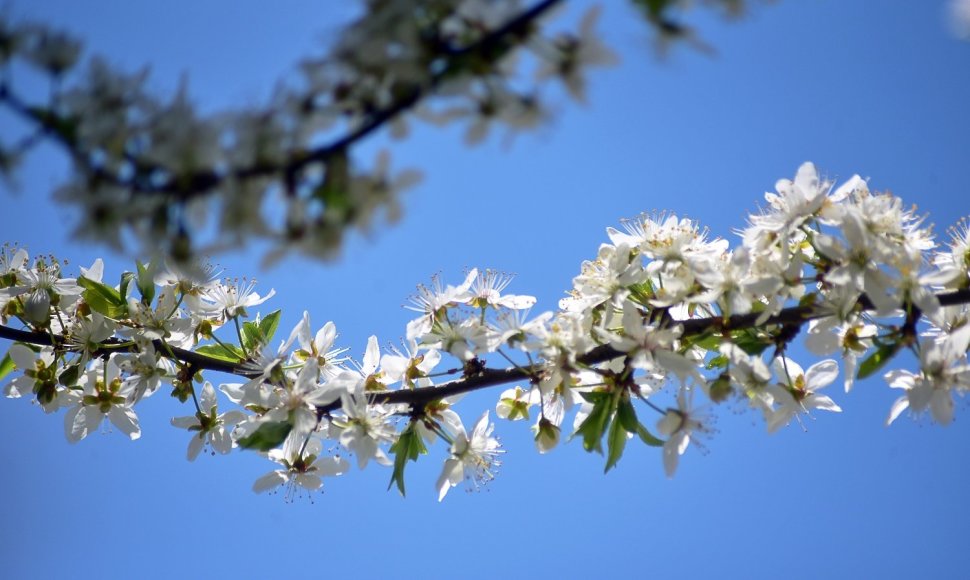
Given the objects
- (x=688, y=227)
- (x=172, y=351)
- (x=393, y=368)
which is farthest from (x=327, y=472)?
(x=688, y=227)

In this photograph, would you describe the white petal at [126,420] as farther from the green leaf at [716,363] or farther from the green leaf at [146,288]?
the green leaf at [716,363]

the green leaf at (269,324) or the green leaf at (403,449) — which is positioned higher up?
the green leaf at (269,324)

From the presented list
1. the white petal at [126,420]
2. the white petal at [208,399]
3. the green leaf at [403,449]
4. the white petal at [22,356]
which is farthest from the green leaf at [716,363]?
the white petal at [22,356]

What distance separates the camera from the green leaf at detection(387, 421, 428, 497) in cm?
223

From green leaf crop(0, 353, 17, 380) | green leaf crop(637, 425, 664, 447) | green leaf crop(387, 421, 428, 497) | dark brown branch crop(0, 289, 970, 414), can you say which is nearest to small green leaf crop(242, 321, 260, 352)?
dark brown branch crop(0, 289, 970, 414)

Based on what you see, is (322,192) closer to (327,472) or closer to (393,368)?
(393,368)

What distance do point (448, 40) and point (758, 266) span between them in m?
1.20

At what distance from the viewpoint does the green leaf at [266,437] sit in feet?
6.70

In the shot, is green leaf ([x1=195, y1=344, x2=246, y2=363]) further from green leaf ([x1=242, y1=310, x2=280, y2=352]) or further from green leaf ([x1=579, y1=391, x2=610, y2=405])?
green leaf ([x1=579, y1=391, x2=610, y2=405])

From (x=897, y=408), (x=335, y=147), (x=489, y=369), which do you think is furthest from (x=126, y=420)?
(x=897, y=408)

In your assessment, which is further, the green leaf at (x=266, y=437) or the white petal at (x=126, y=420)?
the white petal at (x=126, y=420)

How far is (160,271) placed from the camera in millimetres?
2275

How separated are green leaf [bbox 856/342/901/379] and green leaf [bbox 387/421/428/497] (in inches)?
49.5

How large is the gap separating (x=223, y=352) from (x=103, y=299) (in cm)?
40
